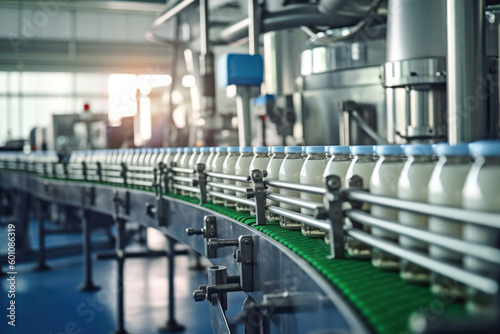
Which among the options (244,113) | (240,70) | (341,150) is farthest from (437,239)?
(244,113)

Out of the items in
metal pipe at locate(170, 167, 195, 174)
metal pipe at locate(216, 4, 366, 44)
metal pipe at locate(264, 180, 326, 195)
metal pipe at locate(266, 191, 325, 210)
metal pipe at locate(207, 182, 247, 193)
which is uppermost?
metal pipe at locate(216, 4, 366, 44)

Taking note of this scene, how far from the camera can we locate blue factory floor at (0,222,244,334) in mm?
4531

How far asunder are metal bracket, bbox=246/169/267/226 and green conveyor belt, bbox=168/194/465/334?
24 centimetres

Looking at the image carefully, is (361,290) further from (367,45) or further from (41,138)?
(41,138)

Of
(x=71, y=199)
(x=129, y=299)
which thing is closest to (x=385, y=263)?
(x=71, y=199)

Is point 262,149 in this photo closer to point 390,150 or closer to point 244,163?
point 244,163

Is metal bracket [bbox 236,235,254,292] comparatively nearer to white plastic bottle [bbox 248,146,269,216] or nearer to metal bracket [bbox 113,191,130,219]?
white plastic bottle [bbox 248,146,269,216]

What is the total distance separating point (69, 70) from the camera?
1162 centimetres

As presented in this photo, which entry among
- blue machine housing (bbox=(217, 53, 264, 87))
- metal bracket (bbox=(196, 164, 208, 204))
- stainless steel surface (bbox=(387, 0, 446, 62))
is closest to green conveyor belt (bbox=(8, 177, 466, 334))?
metal bracket (bbox=(196, 164, 208, 204))

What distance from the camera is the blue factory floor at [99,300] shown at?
14.9ft

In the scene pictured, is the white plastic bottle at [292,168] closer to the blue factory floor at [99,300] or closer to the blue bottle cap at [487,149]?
the blue bottle cap at [487,149]

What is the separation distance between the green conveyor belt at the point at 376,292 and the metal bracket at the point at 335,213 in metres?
0.02

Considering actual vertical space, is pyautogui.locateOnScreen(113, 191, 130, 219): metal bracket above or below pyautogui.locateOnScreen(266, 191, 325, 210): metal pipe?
below

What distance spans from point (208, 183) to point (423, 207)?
4.00 ft
